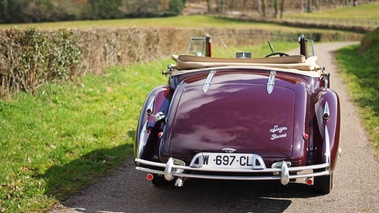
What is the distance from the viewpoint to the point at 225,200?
5.88m

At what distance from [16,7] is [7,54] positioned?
27.0ft

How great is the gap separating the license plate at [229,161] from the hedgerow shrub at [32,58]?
5.21 meters

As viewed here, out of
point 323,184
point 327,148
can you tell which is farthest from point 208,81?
point 323,184

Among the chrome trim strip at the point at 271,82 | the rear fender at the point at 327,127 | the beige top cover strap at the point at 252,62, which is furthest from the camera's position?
the beige top cover strap at the point at 252,62

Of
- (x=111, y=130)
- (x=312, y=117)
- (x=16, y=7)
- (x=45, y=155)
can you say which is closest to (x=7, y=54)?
(x=111, y=130)

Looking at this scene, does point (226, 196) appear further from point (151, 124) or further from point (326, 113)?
point (326, 113)

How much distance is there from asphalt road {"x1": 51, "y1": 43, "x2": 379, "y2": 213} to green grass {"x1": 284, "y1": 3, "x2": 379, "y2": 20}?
79092 mm

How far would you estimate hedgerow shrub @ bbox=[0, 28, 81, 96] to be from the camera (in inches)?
379

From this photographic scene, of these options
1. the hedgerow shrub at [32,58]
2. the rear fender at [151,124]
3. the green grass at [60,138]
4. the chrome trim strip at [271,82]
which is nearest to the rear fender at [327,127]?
the chrome trim strip at [271,82]

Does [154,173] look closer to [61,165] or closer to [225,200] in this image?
[225,200]

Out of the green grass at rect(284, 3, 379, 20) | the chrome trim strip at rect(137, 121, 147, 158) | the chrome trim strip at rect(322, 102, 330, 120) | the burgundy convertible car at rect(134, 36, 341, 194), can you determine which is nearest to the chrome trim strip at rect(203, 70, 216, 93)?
the burgundy convertible car at rect(134, 36, 341, 194)

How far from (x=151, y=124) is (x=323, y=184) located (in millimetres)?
1839

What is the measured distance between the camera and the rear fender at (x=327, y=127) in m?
5.66

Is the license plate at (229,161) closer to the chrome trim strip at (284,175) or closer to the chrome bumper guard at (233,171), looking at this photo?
the chrome bumper guard at (233,171)
